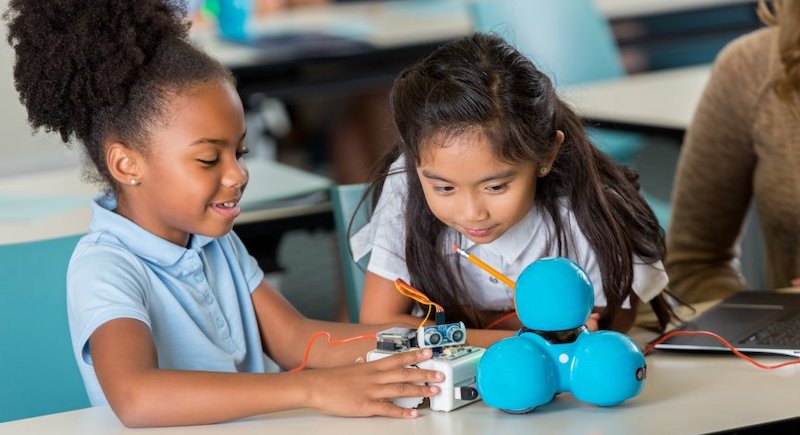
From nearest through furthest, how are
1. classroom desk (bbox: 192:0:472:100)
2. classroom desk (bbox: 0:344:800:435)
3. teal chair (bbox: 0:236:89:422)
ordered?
classroom desk (bbox: 0:344:800:435) → teal chair (bbox: 0:236:89:422) → classroom desk (bbox: 192:0:472:100)

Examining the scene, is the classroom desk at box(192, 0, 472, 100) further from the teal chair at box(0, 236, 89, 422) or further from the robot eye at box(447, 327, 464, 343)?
the robot eye at box(447, 327, 464, 343)

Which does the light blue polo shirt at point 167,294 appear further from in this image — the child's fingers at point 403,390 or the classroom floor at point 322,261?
the classroom floor at point 322,261

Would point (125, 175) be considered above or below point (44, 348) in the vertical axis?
above

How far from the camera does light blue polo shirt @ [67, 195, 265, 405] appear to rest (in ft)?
4.46

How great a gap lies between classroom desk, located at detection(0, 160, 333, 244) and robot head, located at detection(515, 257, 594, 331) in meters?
0.88

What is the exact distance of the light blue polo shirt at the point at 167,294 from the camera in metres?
1.36

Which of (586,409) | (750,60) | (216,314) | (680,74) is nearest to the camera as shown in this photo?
(586,409)

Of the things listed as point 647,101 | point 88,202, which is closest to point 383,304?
point 88,202

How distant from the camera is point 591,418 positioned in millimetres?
1195

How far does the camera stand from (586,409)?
1.22 meters

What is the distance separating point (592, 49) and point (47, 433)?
2722 mm

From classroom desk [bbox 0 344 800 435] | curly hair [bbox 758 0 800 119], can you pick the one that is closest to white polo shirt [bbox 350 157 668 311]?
classroom desk [bbox 0 344 800 435]

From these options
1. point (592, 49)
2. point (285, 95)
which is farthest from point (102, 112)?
point (592, 49)

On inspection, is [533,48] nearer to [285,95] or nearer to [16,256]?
[285,95]
